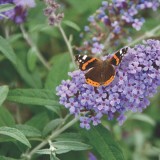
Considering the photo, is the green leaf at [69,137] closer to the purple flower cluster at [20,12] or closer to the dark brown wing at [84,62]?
the dark brown wing at [84,62]

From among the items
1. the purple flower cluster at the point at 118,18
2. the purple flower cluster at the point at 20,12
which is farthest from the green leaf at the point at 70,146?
the purple flower cluster at the point at 20,12

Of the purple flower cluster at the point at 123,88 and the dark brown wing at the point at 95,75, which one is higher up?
the dark brown wing at the point at 95,75

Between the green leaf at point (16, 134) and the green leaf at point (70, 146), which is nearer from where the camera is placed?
the green leaf at point (16, 134)

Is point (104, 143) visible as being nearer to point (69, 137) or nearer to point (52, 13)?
point (69, 137)

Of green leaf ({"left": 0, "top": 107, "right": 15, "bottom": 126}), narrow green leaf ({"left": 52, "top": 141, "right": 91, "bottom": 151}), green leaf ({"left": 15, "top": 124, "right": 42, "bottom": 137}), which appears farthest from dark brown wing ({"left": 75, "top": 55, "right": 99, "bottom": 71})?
green leaf ({"left": 0, "top": 107, "right": 15, "bottom": 126})

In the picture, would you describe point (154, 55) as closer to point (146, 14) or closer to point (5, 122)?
point (5, 122)

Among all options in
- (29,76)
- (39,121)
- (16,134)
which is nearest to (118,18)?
(29,76)
